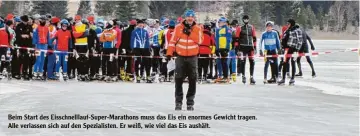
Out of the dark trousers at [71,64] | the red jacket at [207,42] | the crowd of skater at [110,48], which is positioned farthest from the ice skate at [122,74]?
the red jacket at [207,42]

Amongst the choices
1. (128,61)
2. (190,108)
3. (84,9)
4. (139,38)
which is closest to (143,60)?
(128,61)

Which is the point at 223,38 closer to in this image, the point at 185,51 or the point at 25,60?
the point at 25,60

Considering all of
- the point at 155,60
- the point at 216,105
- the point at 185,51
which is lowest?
the point at 216,105

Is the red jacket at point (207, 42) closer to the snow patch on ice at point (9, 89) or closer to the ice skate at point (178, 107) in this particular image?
the snow patch on ice at point (9, 89)

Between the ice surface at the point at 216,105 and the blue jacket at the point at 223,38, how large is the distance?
6.83 feet

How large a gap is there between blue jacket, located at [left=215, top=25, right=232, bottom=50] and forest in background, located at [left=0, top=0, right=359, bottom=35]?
2979 inches

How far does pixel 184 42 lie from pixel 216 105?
169cm

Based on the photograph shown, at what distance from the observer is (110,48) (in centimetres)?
2094

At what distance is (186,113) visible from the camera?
38.3 feet

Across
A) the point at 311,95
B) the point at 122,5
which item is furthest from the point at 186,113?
the point at 122,5

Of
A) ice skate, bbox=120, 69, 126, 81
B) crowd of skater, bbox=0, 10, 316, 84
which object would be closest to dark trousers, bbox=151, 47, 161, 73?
crowd of skater, bbox=0, 10, 316, 84

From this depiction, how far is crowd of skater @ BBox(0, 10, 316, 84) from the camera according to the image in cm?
2025

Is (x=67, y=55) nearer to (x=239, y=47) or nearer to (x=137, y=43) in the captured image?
(x=137, y=43)

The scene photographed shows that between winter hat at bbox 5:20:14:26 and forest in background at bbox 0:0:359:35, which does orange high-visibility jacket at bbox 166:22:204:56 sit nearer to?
winter hat at bbox 5:20:14:26
